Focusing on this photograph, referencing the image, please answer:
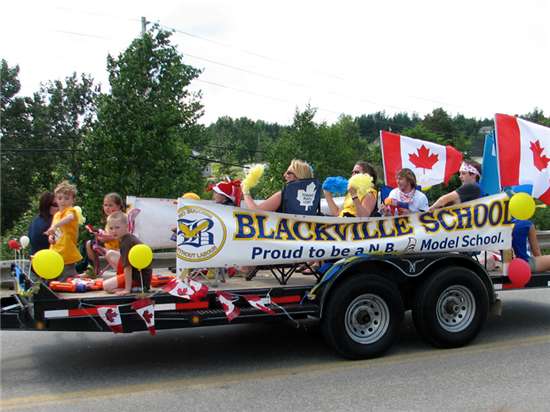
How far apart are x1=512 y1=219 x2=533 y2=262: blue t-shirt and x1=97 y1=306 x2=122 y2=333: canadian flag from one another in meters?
4.76

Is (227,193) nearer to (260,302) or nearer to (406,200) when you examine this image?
(260,302)

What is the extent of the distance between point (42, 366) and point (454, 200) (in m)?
4.92

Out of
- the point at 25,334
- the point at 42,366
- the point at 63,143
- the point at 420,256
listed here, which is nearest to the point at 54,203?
the point at 25,334

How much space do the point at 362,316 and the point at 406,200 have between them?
1.83 meters

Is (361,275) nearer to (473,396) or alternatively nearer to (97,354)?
(473,396)

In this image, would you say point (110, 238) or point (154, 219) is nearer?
point (110, 238)

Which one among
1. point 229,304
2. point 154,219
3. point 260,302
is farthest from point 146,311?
point 154,219

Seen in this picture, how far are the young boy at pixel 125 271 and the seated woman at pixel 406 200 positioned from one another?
3.02m

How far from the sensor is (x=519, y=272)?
692cm

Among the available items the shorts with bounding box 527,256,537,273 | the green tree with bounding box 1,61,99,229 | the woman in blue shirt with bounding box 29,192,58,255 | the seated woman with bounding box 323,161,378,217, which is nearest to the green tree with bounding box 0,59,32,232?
the green tree with bounding box 1,61,99,229

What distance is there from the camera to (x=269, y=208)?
650 centimetres

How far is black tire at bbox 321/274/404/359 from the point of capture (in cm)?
600

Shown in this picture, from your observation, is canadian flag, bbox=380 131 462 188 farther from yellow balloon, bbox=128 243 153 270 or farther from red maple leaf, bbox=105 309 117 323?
red maple leaf, bbox=105 309 117 323

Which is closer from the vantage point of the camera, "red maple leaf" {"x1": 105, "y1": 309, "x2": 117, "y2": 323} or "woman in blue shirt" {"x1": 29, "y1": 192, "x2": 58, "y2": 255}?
"red maple leaf" {"x1": 105, "y1": 309, "x2": 117, "y2": 323}
